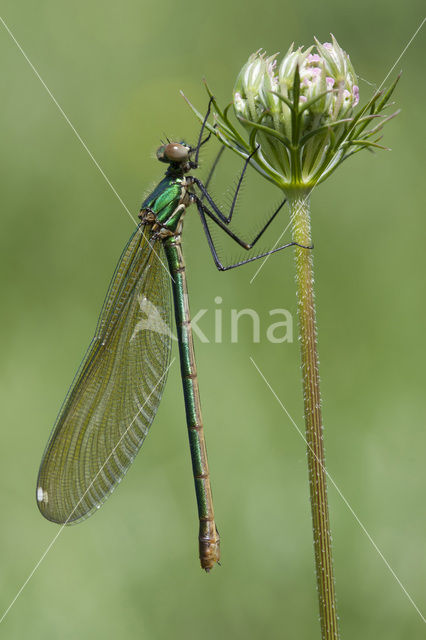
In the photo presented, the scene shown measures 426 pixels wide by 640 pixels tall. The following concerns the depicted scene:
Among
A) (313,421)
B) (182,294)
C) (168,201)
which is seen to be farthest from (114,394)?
(313,421)

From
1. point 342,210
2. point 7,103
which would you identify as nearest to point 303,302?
point 342,210

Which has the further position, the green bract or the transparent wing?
the transparent wing

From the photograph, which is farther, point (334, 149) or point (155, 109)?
point (155, 109)

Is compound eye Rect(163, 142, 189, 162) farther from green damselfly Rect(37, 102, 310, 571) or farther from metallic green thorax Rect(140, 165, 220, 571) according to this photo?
metallic green thorax Rect(140, 165, 220, 571)

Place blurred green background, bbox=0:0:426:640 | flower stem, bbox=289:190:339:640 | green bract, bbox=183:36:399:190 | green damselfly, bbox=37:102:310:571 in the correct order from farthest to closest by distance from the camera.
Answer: blurred green background, bbox=0:0:426:640, green damselfly, bbox=37:102:310:571, green bract, bbox=183:36:399:190, flower stem, bbox=289:190:339:640

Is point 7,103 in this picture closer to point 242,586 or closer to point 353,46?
point 353,46

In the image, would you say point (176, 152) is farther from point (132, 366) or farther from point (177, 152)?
point (132, 366)

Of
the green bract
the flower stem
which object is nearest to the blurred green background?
the green bract
